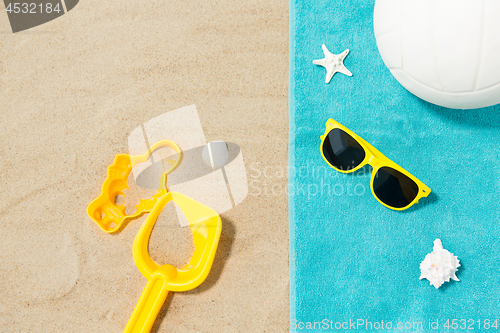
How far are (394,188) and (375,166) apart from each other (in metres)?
0.06

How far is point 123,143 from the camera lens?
74cm

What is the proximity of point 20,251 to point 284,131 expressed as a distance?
0.66m

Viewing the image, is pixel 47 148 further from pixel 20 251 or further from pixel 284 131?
pixel 284 131

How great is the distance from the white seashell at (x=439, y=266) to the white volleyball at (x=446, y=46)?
31cm

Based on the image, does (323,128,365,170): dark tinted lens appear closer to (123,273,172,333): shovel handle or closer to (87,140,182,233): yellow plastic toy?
(87,140,182,233): yellow plastic toy

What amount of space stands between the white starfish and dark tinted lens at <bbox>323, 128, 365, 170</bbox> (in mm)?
124

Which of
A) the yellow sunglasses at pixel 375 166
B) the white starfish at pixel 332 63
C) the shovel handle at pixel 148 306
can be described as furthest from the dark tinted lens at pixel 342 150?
the shovel handle at pixel 148 306

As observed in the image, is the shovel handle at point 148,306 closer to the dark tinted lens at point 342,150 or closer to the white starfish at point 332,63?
the dark tinted lens at point 342,150

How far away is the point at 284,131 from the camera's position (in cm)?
72

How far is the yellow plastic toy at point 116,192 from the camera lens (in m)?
0.72

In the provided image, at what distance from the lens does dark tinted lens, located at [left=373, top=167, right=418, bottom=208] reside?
0.67m

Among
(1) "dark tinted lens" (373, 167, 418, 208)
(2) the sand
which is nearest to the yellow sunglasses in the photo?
(1) "dark tinted lens" (373, 167, 418, 208)

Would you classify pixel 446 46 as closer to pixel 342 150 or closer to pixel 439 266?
pixel 342 150

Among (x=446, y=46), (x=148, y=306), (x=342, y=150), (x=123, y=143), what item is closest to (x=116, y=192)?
(x=123, y=143)
